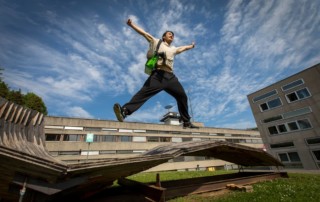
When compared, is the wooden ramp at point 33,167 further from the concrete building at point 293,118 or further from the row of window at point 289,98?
the row of window at point 289,98

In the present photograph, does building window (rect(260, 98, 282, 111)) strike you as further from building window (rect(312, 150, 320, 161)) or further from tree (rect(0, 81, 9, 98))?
tree (rect(0, 81, 9, 98))

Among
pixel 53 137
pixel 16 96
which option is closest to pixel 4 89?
pixel 16 96

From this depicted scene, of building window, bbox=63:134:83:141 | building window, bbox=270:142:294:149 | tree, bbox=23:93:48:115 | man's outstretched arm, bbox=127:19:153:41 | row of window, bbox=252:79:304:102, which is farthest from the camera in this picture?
tree, bbox=23:93:48:115

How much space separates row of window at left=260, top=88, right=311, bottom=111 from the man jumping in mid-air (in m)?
31.4

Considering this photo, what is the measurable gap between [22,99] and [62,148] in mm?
16068

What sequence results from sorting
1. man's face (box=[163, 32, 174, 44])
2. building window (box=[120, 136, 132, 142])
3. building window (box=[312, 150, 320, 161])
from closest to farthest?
man's face (box=[163, 32, 174, 44]) → building window (box=[312, 150, 320, 161]) → building window (box=[120, 136, 132, 142])

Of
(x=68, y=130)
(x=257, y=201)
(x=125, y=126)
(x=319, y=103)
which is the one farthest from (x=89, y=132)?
(x=319, y=103)

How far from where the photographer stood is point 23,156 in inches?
115

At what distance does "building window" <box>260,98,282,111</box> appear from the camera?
30.6m

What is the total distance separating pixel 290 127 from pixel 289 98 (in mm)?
4926

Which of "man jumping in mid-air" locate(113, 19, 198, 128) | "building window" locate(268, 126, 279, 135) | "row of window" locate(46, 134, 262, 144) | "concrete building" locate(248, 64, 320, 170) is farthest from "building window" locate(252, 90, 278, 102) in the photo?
"man jumping in mid-air" locate(113, 19, 198, 128)

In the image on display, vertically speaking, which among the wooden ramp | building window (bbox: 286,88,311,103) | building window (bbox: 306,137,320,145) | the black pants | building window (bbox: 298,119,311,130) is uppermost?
building window (bbox: 286,88,311,103)

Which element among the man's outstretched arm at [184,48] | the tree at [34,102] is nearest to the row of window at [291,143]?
the man's outstretched arm at [184,48]

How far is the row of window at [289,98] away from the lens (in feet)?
89.9
